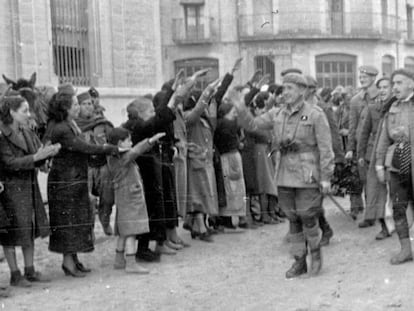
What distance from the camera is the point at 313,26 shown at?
33.0m

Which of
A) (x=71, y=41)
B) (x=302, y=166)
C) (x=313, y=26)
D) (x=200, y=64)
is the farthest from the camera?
(x=200, y=64)

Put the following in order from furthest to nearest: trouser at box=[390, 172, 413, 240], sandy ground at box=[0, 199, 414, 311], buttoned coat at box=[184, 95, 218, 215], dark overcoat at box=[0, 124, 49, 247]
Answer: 1. buttoned coat at box=[184, 95, 218, 215]
2. trouser at box=[390, 172, 413, 240]
3. dark overcoat at box=[0, 124, 49, 247]
4. sandy ground at box=[0, 199, 414, 311]

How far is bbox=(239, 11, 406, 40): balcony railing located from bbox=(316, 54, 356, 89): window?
4.08 feet

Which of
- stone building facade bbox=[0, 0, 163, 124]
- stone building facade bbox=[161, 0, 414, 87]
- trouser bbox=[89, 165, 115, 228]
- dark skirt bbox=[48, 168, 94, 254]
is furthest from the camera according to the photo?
stone building facade bbox=[161, 0, 414, 87]

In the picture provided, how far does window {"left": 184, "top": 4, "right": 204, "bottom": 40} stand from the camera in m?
35.1

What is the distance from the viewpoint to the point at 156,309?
6.23 metres

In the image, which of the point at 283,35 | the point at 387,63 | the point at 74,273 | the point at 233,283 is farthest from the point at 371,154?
the point at 387,63

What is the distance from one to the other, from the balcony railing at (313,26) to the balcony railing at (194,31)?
1550 millimetres

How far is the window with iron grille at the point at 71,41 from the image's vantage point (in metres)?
15.7

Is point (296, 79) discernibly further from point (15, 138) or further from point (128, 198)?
point (15, 138)

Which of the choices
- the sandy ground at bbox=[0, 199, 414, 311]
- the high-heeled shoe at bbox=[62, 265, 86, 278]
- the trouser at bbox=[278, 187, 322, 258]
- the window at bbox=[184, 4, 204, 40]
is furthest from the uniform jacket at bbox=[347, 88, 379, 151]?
the window at bbox=[184, 4, 204, 40]

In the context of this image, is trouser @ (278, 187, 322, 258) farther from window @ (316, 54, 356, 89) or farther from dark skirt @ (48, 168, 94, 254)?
window @ (316, 54, 356, 89)

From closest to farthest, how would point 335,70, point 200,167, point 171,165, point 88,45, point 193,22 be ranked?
point 171,165 < point 200,167 < point 88,45 < point 335,70 < point 193,22

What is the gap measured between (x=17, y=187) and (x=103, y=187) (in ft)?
8.05
